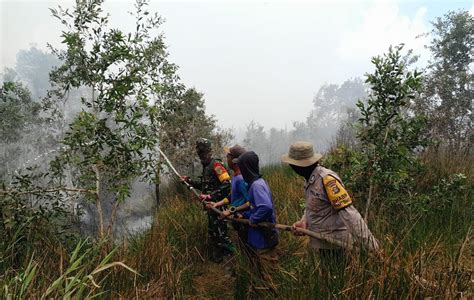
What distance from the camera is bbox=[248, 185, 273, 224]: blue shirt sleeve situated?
3.50 m

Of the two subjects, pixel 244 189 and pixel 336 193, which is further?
pixel 244 189

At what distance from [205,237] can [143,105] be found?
2.64m

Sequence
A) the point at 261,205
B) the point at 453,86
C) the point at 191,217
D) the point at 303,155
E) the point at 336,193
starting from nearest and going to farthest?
1. the point at 336,193
2. the point at 303,155
3. the point at 261,205
4. the point at 191,217
5. the point at 453,86

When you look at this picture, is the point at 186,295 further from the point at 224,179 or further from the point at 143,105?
the point at 143,105

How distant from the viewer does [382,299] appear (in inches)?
83.4

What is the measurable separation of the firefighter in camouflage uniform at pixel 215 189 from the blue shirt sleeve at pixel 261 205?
1460 mm

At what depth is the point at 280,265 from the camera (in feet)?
12.9

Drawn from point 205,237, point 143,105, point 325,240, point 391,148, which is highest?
point 143,105

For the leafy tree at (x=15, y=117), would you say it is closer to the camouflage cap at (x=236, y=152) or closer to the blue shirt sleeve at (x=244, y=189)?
the camouflage cap at (x=236, y=152)

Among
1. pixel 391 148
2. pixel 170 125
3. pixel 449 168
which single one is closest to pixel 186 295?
pixel 391 148

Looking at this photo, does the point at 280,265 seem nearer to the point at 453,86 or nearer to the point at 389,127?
the point at 389,127

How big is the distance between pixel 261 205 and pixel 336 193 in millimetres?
956

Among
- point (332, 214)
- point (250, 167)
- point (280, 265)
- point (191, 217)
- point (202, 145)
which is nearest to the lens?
point (332, 214)

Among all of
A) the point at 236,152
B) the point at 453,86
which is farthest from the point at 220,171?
the point at 453,86
